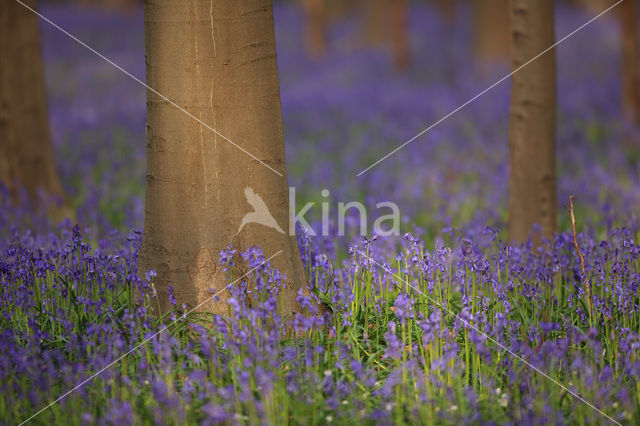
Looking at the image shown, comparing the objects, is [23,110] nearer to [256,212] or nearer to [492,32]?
[256,212]

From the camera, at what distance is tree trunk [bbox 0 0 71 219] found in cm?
687

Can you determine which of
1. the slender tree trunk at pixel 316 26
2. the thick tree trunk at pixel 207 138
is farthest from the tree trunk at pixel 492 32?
the thick tree trunk at pixel 207 138

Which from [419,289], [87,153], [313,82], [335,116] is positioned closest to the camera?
[419,289]

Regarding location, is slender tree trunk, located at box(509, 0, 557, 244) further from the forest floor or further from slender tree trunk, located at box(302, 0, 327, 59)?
slender tree trunk, located at box(302, 0, 327, 59)

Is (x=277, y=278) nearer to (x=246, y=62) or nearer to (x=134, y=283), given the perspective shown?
(x=134, y=283)

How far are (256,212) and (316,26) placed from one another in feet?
57.1

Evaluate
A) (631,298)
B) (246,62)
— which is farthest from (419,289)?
(246,62)

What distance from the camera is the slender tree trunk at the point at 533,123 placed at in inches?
208

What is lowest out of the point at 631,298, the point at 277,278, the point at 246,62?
the point at 631,298

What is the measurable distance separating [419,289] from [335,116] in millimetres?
8570

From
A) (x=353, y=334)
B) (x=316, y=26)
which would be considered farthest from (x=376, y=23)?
(x=353, y=334)

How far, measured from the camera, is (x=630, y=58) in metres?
9.25

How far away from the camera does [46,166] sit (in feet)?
23.3

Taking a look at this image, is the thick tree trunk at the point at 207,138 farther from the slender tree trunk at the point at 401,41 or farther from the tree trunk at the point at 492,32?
the slender tree trunk at the point at 401,41
